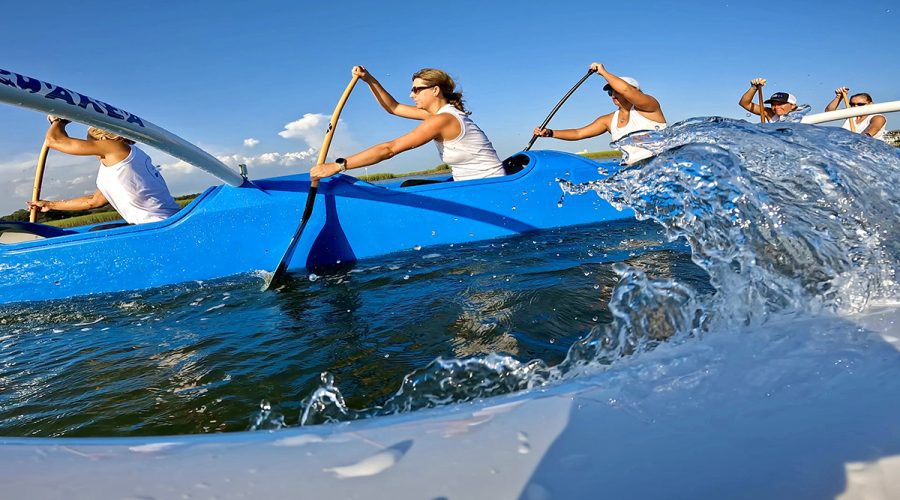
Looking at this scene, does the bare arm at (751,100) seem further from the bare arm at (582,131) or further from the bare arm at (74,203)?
the bare arm at (74,203)

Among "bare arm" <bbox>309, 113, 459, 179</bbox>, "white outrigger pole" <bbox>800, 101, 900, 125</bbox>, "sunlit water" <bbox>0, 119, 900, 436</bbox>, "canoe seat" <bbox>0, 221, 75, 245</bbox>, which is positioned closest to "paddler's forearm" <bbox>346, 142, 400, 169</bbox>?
"bare arm" <bbox>309, 113, 459, 179</bbox>

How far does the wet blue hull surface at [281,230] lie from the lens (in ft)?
12.8

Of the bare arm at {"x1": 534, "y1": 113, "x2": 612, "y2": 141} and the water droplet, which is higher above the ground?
the bare arm at {"x1": 534, "y1": 113, "x2": 612, "y2": 141}

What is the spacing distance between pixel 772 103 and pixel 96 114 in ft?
27.4

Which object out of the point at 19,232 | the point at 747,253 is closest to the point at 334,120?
the point at 19,232

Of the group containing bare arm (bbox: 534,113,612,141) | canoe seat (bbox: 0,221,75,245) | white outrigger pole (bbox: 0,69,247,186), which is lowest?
canoe seat (bbox: 0,221,75,245)

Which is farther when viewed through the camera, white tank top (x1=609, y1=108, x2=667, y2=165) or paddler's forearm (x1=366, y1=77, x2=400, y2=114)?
paddler's forearm (x1=366, y1=77, x2=400, y2=114)

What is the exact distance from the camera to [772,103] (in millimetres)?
7602

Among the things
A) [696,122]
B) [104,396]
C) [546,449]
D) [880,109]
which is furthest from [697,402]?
[880,109]

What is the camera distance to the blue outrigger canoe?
390 cm

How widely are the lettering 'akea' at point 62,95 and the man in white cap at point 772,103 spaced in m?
7.46

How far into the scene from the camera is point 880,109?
5418 mm

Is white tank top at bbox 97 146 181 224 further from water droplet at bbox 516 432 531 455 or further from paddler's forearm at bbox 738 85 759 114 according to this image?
paddler's forearm at bbox 738 85 759 114

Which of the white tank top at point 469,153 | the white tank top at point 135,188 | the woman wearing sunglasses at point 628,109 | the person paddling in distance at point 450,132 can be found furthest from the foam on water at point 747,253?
the white tank top at point 135,188
